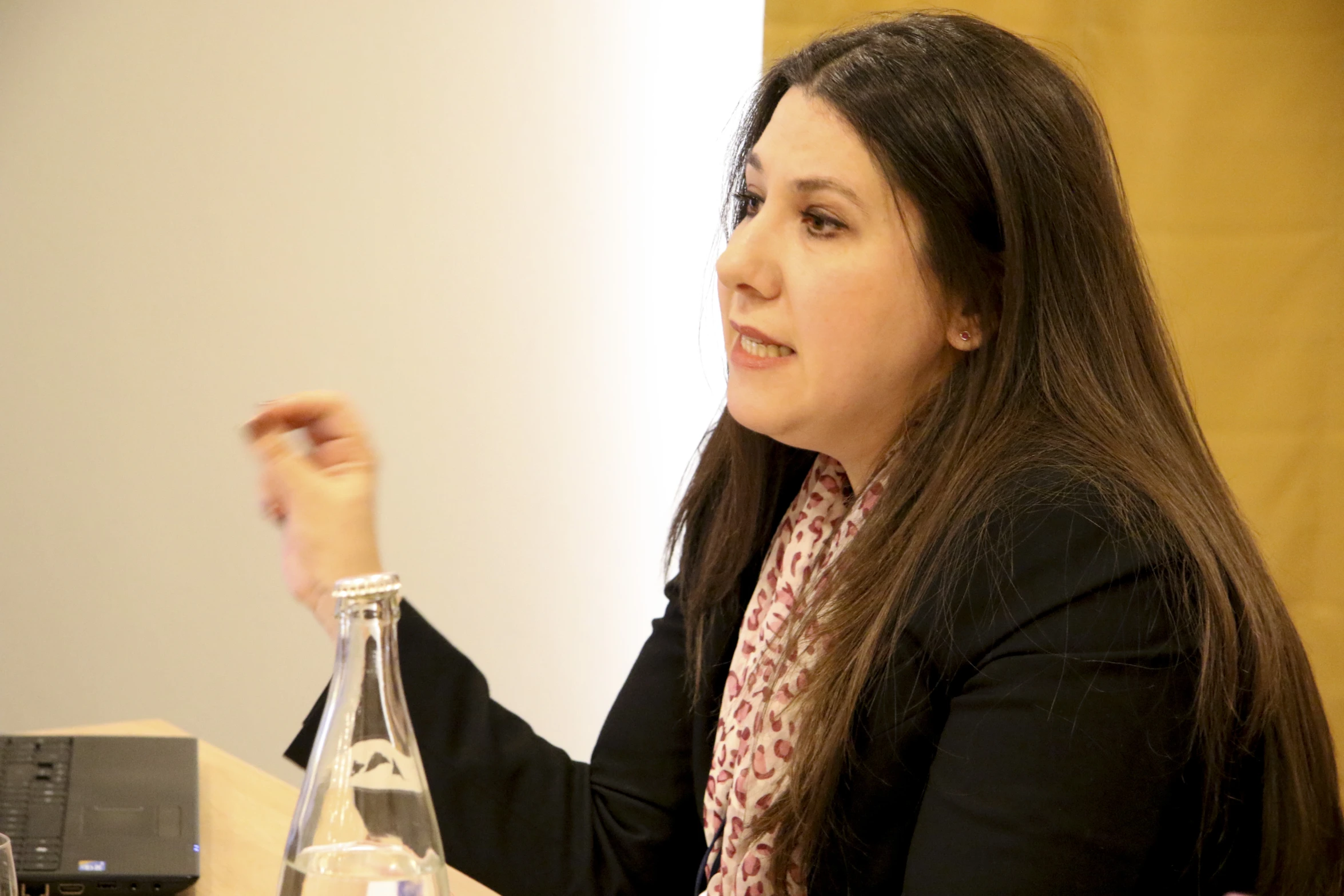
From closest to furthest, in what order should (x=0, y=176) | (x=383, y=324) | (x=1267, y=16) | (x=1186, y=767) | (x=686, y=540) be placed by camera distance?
(x=1186, y=767), (x=686, y=540), (x=1267, y=16), (x=0, y=176), (x=383, y=324)

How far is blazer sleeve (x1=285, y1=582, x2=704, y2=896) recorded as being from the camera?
1.13m

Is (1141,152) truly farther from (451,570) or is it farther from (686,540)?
(451,570)

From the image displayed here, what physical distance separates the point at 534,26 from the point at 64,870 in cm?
205

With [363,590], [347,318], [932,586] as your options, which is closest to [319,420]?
[363,590]

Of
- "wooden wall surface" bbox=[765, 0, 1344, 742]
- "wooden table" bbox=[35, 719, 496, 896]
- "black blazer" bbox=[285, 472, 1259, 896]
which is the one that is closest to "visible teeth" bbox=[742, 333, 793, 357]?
"black blazer" bbox=[285, 472, 1259, 896]

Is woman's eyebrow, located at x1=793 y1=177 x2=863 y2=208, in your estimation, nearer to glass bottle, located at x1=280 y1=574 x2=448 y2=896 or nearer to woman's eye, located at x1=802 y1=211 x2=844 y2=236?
woman's eye, located at x1=802 y1=211 x2=844 y2=236

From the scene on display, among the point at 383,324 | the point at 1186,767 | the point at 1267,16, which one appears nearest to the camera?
the point at 1186,767

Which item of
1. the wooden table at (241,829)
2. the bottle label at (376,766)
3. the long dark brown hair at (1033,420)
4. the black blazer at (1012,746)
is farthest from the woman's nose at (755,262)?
the bottle label at (376,766)

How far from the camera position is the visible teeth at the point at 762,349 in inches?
46.8

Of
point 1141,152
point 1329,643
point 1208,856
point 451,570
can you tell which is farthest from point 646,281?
point 1208,856

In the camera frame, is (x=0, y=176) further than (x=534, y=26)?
No

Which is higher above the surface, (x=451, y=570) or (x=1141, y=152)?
(x=1141, y=152)

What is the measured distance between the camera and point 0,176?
2.46 metres

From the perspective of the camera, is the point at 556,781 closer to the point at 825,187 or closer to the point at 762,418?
the point at 762,418
